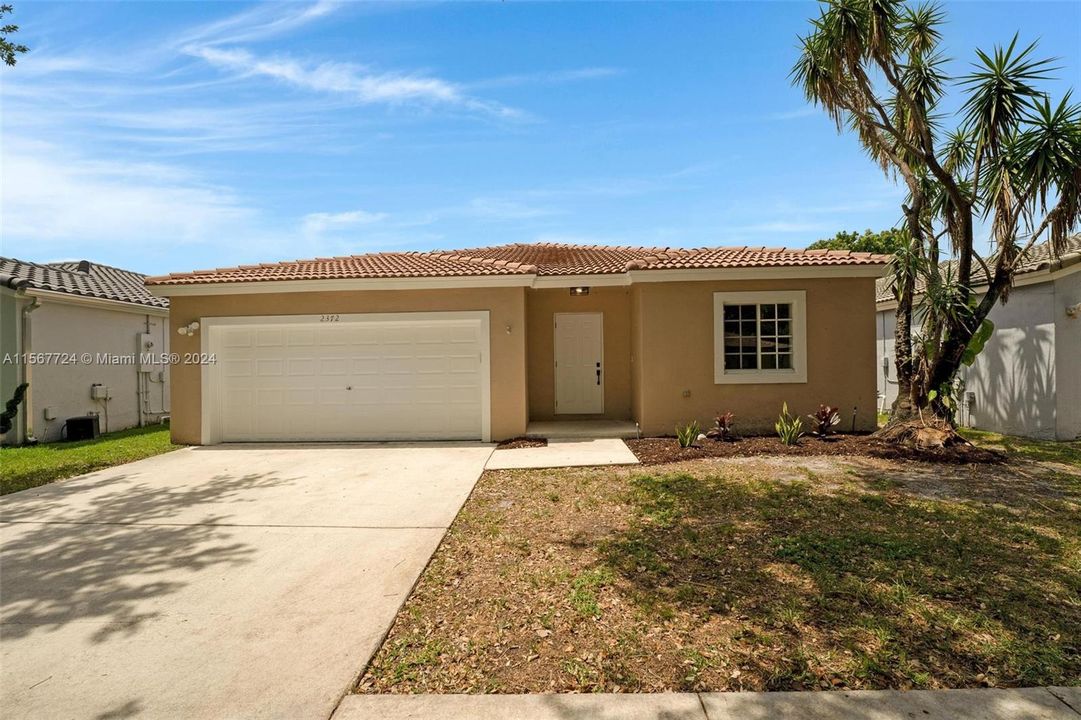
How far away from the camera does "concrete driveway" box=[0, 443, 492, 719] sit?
2711mm

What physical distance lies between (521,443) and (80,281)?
13.6 metres

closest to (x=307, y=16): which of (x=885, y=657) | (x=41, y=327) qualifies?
(x=41, y=327)

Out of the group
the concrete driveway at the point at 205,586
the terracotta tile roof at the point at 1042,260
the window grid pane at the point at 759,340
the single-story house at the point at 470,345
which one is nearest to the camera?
the concrete driveway at the point at 205,586

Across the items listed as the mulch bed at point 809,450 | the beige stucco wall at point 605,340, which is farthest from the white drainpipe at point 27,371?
the mulch bed at point 809,450

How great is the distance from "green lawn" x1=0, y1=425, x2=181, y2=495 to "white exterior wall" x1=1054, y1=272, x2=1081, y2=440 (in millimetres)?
17350

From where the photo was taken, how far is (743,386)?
10180 mm

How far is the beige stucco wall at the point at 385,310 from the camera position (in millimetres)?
10203

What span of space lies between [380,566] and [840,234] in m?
40.2

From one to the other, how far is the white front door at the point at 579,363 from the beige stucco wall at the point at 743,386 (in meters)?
2.21

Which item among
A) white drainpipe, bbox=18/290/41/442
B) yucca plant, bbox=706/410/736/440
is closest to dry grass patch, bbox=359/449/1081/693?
yucca plant, bbox=706/410/736/440

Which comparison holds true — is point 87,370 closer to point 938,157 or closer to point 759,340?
point 759,340

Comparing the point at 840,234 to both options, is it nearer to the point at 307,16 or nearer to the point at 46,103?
the point at 307,16

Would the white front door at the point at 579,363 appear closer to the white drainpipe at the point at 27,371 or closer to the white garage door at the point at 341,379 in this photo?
the white garage door at the point at 341,379

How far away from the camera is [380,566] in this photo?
4.26 metres
